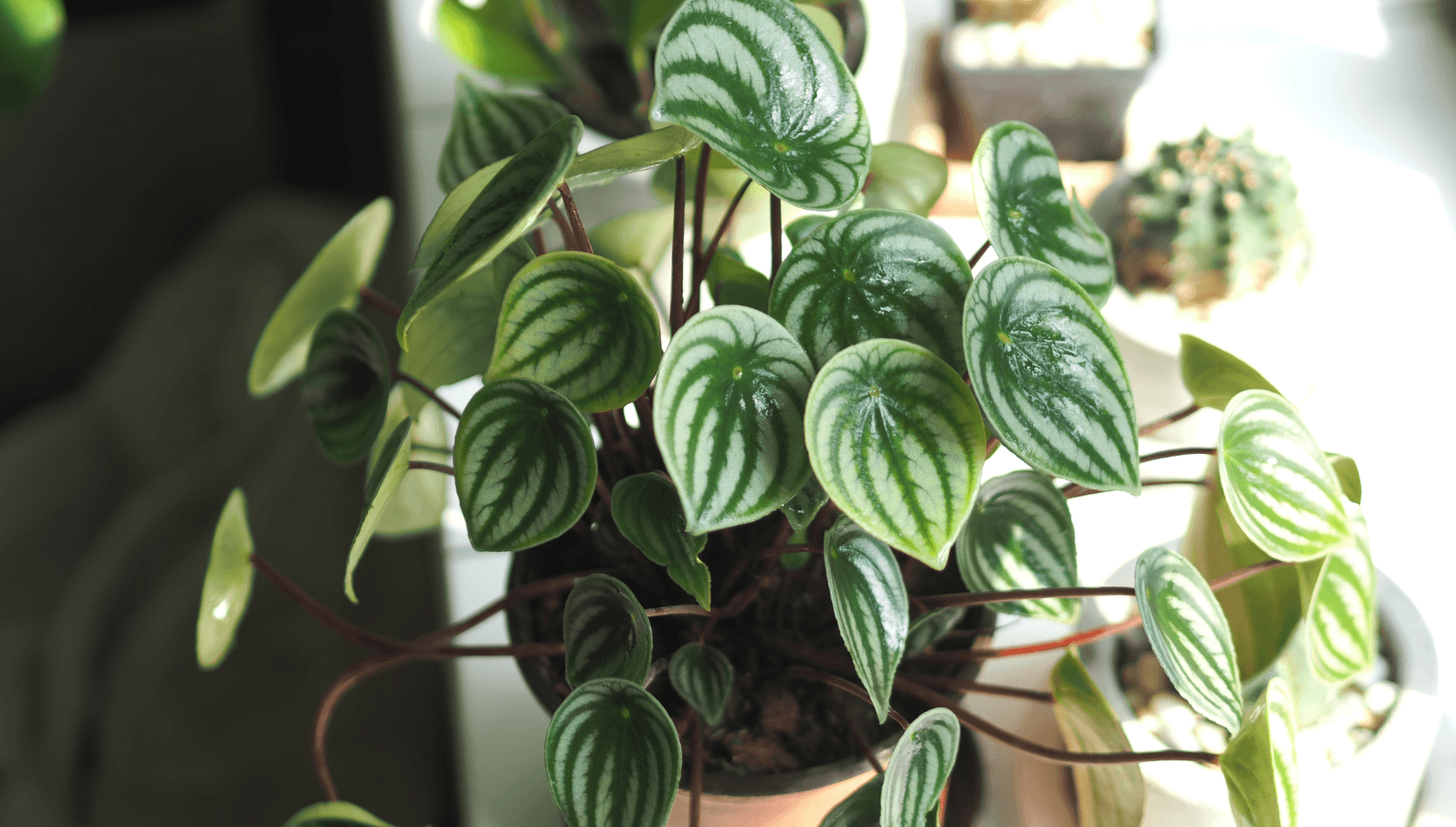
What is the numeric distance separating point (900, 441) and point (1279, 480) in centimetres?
17

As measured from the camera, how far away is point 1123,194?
96 cm

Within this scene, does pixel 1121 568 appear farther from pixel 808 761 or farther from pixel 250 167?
pixel 250 167

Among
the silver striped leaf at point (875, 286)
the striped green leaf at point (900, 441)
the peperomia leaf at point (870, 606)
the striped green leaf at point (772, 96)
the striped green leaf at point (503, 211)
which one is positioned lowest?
the peperomia leaf at point (870, 606)

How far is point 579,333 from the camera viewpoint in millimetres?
412

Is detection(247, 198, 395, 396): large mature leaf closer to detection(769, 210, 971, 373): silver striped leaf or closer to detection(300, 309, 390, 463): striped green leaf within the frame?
detection(300, 309, 390, 463): striped green leaf

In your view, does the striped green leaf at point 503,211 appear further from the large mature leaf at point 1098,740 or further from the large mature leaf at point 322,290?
the large mature leaf at point 1098,740

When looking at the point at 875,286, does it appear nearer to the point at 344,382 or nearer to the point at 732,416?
the point at 732,416

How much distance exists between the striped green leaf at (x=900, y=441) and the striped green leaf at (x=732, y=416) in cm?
2

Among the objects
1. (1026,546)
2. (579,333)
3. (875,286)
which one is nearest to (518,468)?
(579,333)

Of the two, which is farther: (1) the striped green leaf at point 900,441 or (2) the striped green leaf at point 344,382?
(2) the striped green leaf at point 344,382

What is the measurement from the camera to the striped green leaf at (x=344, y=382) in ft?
1.63

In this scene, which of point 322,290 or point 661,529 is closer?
point 661,529

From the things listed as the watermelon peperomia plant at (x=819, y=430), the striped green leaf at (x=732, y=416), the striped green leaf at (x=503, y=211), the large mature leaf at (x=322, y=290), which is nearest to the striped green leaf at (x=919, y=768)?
the watermelon peperomia plant at (x=819, y=430)

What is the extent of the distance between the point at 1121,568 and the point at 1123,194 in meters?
0.40
